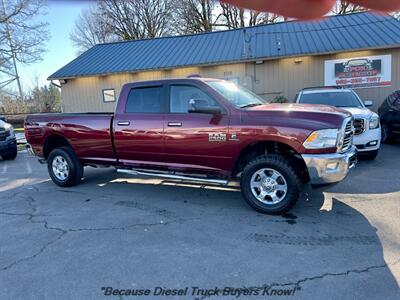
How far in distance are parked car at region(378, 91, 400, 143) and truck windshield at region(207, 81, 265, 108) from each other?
5884 mm

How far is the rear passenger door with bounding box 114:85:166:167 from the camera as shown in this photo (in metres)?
5.43

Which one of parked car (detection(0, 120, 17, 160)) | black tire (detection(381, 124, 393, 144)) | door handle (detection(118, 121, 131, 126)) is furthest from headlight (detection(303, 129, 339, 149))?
parked car (detection(0, 120, 17, 160))

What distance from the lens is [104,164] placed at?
625 centimetres

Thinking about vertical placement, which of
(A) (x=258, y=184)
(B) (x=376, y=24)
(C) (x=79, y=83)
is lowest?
(A) (x=258, y=184)

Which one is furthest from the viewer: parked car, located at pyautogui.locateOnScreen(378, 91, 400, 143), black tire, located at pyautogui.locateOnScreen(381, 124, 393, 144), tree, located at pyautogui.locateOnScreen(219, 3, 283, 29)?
black tire, located at pyautogui.locateOnScreen(381, 124, 393, 144)

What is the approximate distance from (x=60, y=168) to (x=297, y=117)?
15.6ft

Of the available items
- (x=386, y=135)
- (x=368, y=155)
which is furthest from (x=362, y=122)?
(x=386, y=135)

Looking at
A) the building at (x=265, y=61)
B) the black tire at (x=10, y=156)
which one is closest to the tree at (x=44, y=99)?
the building at (x=265, y=61)

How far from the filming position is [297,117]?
4.38m

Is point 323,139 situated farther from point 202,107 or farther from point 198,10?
point 198,10

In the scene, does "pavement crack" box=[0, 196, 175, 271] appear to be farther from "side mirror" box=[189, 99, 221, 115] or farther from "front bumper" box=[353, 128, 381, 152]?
"front bumper" box=[353, 128, 381, 152]

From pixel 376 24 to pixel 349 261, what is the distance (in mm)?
13764

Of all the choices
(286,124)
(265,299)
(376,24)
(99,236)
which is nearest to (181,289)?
(265,299)

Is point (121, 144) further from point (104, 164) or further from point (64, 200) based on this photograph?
point (64, 200)
